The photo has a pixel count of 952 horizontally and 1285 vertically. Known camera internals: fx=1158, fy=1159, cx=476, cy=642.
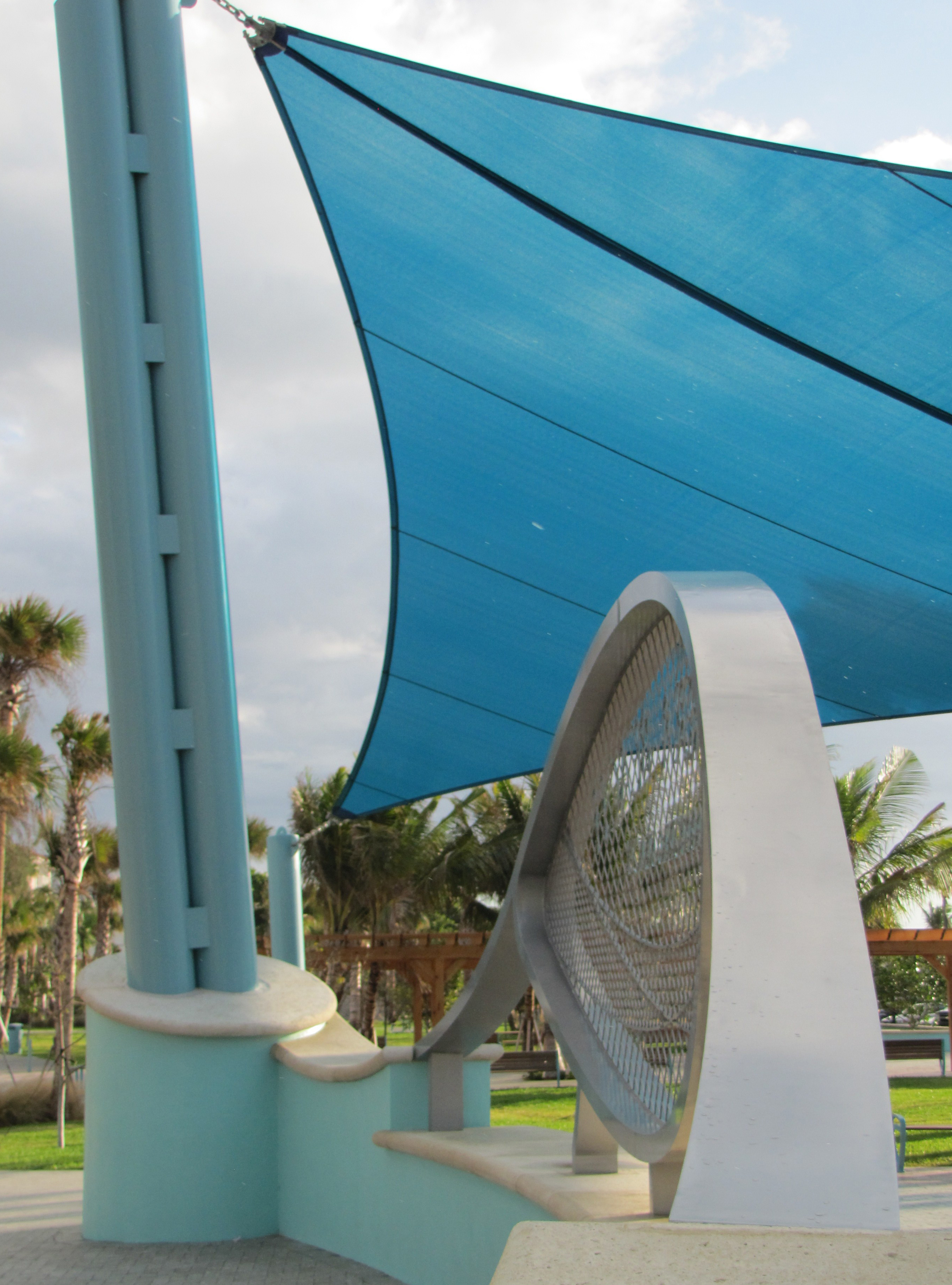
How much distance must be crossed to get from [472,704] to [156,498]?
11.0 ft

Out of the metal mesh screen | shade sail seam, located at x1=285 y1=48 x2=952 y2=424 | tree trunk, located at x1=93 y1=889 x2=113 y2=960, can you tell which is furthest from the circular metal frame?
tree trunk, located at x1=93 y1=889 x2=113 y2=960

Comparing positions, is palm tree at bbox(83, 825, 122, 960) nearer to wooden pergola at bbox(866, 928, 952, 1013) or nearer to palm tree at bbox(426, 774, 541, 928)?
palm tree at bbox(426, 774, 541, 928)

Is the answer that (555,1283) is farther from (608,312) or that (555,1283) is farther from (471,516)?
(471,516)

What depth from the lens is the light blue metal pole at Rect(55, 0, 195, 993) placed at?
22.4 ft

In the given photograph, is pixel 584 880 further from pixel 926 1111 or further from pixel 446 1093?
pixel 926 1111

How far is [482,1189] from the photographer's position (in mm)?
4812

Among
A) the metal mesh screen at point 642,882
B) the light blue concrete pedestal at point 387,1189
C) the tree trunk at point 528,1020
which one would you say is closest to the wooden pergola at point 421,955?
the tree trunk at point 528,1020

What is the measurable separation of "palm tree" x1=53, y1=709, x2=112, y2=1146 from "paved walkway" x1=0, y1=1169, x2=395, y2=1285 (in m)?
11.3

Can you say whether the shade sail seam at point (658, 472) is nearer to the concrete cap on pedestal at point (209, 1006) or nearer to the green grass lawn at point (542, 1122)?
the concrete cap on pedestal at point (209, 1006)

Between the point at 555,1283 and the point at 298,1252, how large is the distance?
5.28 metres

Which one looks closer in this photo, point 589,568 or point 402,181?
point 402,181

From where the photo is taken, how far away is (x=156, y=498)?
7.03 meters

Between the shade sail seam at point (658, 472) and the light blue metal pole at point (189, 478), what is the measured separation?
125 centimetres

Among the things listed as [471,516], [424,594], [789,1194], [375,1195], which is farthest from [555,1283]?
[424,594]
